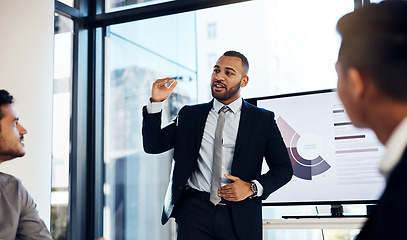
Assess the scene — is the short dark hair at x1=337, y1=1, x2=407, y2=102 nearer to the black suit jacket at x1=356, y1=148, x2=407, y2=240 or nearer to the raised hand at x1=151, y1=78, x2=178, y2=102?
the black suit jacket at x1=356, y1=148, x2=407, y2=240

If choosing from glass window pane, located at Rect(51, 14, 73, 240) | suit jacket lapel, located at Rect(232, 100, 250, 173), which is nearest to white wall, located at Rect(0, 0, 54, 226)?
glass window pane, located at Rect(51, 14, 73, 240)

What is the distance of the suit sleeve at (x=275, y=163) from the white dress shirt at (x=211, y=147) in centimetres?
8

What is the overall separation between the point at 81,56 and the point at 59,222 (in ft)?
4.81

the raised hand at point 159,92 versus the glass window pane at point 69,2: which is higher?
the glass window pane at point 69,2

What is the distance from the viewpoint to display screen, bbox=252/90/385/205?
327cm

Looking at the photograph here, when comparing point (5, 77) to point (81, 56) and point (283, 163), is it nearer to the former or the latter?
point (81, 56)

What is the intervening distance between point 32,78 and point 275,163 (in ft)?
6.42

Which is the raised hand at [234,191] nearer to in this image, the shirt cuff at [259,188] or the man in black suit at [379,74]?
the shirt cuff at [259,188]

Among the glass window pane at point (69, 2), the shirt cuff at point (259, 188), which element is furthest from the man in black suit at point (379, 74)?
the glass window pane at point (69, 2)

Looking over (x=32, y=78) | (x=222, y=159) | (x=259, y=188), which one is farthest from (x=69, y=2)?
(x=259, y=188)

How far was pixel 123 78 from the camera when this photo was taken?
4441 millimetres

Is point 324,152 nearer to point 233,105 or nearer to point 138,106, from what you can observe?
point 233,105

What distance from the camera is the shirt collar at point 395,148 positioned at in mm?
785

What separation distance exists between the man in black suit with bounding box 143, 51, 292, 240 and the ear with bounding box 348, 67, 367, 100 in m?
1.68
